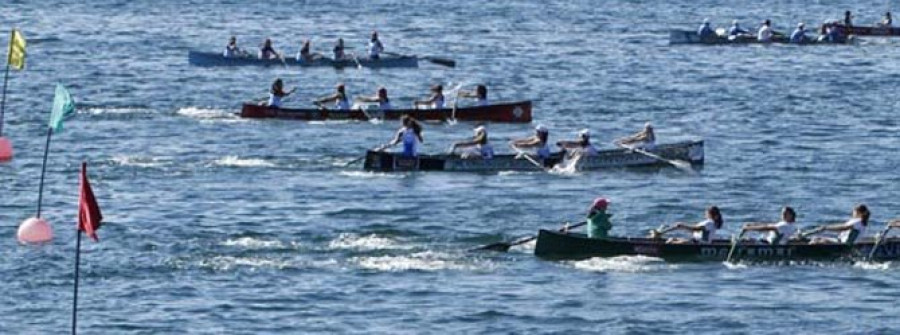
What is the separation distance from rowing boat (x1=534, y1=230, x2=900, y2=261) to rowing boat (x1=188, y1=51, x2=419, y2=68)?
49.7 meters

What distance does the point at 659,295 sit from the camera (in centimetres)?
5150

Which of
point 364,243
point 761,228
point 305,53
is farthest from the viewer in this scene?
point 305,53

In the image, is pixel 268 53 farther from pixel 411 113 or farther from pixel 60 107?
pixel 60 107

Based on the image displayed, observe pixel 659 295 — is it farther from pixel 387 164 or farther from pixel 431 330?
pixel 387 164

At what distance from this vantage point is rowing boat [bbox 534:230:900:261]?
178ft

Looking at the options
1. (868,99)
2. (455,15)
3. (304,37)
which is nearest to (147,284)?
(868,99)

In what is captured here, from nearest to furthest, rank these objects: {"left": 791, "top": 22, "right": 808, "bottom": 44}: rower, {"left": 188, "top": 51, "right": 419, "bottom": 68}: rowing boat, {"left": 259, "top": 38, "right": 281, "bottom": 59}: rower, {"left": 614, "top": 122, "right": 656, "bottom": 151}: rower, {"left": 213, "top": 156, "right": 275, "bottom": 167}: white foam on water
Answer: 1. {"left": 614, "top": 122, "right": 656, "bottom": 151}: rower
2. {"left": 213, "top": 156, "right": 275, "bottom": 167}: white foam on water
3. {"left": 188, "top": 51, "right": 419, "bottom": 68}: rowing boat
4. {"left": 259, "top": 38, "right": 281, "bottom": 59}: rower
5. {"left": 791, "top": 22, "right": 808, "bottom": 44}: rower

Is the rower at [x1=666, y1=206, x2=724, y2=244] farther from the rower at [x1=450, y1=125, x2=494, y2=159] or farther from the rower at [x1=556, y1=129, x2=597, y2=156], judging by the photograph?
the rower at [x1=450, y1=125, x2=494, y2=159]

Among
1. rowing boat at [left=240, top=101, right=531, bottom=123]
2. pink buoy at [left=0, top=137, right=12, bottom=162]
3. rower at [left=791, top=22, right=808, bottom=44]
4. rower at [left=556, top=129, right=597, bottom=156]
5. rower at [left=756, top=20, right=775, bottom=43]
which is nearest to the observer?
rower at [left=556, top=129, right=597, bottom=156]

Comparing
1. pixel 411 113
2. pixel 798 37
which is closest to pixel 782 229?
pixel 411 113

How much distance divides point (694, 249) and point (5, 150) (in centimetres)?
2395

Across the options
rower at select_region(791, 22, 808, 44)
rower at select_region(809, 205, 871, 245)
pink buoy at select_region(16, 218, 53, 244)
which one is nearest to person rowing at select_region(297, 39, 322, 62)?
rower at select_region(791, 22, 808, 44)

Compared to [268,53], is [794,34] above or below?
above

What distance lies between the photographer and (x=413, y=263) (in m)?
54.8
